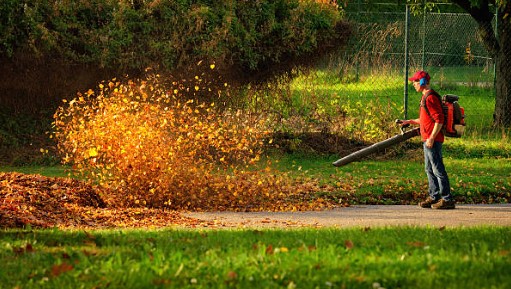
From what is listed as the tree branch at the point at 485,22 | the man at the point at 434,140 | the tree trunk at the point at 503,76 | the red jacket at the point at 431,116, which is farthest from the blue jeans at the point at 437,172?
the tree branch at the point at 485,22

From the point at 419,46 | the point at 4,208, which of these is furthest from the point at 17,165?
the point at 419,46

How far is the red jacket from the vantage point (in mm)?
11180

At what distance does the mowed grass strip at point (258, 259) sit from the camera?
20.8 ft

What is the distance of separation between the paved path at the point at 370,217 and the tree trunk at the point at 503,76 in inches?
292

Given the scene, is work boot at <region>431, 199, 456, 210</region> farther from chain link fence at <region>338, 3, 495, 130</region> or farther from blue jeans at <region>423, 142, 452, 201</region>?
chain link fence at <region>338, 3, 495, 130</region>

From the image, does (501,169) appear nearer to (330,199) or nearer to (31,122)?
(330,199)

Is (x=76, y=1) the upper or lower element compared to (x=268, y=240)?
upper

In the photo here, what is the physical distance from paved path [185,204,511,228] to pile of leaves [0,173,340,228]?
0.35 metres

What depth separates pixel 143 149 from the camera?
11773 mm

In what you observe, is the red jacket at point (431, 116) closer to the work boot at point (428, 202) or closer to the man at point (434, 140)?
the man at point (434, 140)

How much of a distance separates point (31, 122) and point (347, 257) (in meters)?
10.4

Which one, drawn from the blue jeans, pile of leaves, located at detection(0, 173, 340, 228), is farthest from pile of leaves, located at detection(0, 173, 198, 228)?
the blue jeans

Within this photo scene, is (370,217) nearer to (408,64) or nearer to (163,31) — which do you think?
(163,31)

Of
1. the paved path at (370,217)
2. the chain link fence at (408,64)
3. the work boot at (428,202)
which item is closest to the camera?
the paved path at (370,217)
